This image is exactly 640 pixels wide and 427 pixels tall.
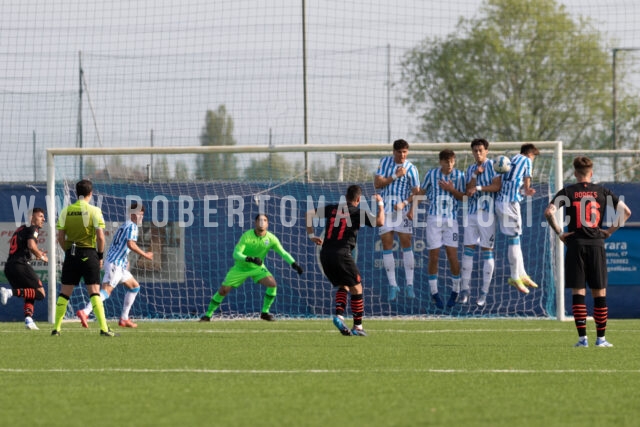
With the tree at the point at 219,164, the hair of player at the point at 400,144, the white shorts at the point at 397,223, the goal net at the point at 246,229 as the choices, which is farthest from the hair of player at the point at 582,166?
the tree at the point at 219,164

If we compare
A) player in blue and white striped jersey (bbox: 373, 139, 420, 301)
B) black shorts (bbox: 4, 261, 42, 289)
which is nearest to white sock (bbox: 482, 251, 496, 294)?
player in blue and white striped jersey (bbox: 373, 139, 420, 301)

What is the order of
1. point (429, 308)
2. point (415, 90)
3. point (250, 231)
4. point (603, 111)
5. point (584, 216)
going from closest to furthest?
point (584, 216) → point (250, 231) → point (429, 308) → point (415, 90) → point (603, 111)

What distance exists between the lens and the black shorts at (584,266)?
40.7 ft

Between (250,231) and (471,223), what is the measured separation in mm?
3708

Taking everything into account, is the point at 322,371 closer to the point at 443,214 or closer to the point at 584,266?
the point at 584,266

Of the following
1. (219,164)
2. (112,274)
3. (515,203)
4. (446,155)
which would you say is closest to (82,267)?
(112,274)

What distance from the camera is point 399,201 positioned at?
1773 centimetres

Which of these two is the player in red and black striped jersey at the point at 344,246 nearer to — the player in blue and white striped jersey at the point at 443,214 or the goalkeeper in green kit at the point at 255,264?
the player in blue and white striped jersey at the point at 443,214

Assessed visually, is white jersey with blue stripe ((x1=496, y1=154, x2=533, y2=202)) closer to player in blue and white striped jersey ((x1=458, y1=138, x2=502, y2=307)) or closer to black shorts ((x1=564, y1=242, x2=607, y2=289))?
player in blue and white striped jersey ((x1=458, y1=138, x2=502, y2=307))

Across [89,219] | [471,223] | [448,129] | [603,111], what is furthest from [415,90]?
[89,219]

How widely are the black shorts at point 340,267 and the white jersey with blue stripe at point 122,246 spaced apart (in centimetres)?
418

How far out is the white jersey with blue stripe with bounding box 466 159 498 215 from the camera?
17578 millimetres

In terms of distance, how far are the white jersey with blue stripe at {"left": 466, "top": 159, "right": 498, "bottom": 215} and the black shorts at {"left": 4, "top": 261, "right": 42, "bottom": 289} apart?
6931mm

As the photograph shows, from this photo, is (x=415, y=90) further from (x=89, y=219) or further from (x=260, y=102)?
(x=89, y=219)
